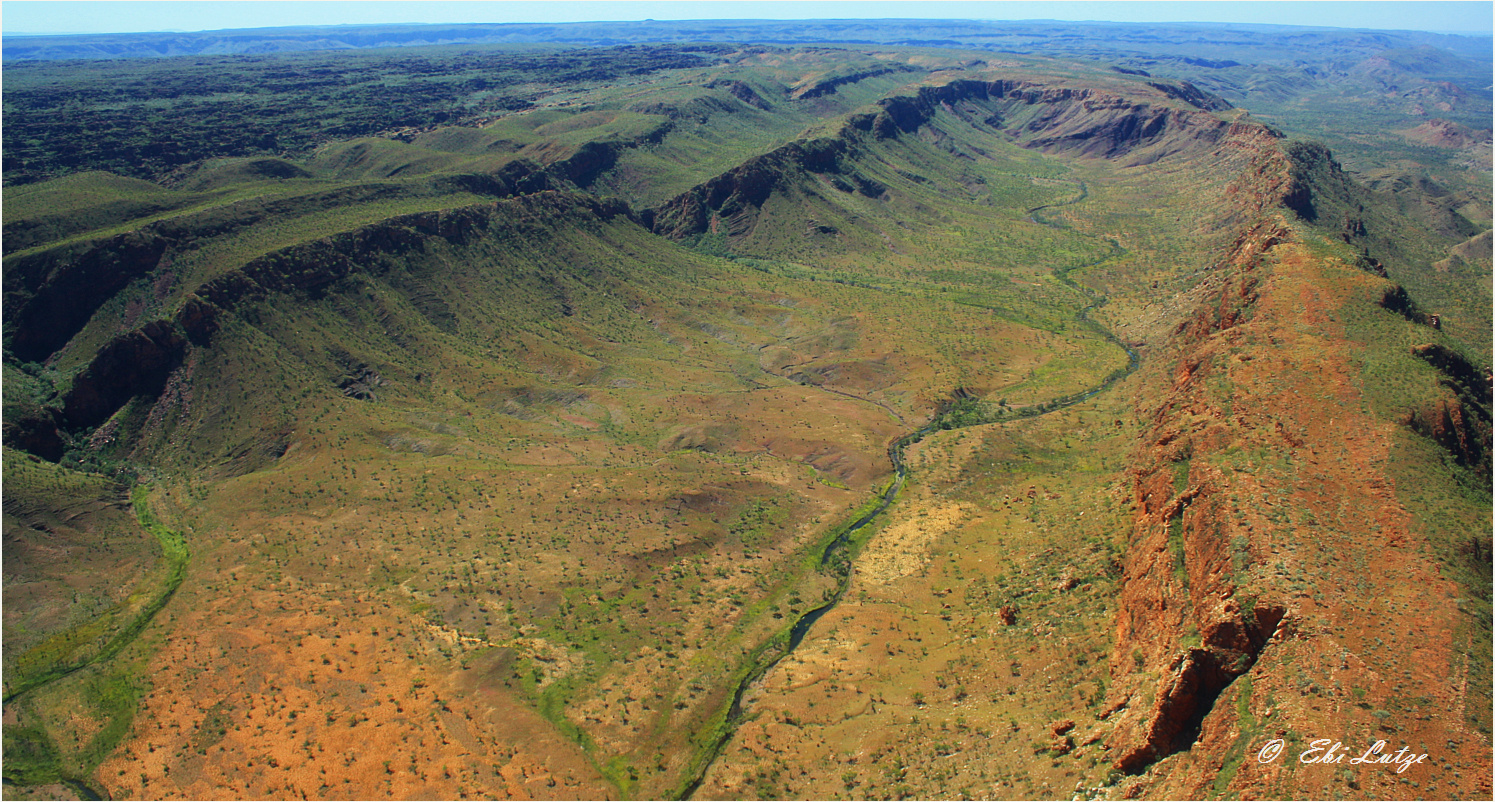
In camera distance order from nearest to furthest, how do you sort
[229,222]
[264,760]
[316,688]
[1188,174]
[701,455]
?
1. [264,760]
2. [316,688]
3. [701,455]
4. [229,222]
5. [1188,174]

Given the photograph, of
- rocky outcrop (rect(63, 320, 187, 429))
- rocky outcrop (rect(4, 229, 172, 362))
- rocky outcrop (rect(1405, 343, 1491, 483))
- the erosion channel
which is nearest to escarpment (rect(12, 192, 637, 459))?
rocky outcrop (rect(63, 320, 187, 429))

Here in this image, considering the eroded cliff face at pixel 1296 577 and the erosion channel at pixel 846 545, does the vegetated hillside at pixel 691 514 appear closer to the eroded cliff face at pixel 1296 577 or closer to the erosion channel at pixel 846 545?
the eroded cliff face at pixel 1296 577

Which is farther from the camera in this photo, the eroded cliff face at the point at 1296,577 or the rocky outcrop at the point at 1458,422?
the rocky outcrop at the point at 1458,422

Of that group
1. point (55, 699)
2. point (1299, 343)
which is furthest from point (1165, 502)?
point (55, 699)

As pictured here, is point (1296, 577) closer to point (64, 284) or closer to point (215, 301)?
point (215, 301)

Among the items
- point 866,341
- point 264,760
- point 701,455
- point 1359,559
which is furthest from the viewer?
point 866,341

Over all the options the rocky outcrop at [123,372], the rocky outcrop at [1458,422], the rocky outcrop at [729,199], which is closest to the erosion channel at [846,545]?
the rocky outcrop at [1458,422]

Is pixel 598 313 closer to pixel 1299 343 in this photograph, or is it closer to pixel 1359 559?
pixel 1299 343
